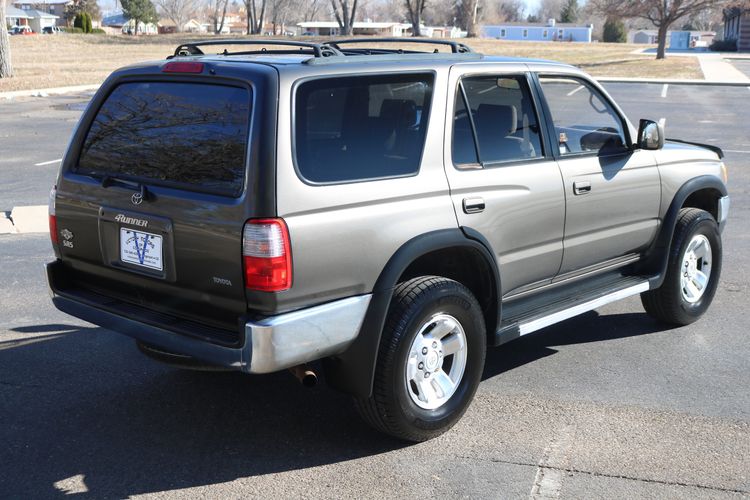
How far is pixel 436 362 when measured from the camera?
4.45 m

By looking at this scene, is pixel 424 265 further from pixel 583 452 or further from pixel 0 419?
pixel 0 419

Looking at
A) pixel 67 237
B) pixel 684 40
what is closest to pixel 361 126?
pixel 67 237

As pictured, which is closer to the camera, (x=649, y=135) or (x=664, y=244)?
(x=649, y=135)

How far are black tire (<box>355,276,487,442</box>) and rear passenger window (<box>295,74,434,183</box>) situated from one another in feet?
1.97

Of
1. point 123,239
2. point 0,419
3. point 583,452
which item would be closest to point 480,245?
point 583,452

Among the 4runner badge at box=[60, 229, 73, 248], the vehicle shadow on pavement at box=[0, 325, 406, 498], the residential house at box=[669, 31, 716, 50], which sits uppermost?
the residential house at box=[669, 31, 716, 50]

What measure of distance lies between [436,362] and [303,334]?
0.91 m

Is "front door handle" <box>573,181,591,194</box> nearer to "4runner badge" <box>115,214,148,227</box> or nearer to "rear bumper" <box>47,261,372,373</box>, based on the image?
"rear bumper" <box>47,261,372,373</box>

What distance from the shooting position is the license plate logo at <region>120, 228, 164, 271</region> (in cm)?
412

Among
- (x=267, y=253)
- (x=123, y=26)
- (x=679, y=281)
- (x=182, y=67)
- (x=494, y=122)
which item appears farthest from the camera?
(x=123, y=26)

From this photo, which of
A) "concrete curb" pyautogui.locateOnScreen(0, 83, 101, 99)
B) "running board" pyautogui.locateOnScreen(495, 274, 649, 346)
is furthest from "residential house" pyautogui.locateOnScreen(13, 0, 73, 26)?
"running board" pyautogui.locateOnScreen(495, 274, 649, 346)

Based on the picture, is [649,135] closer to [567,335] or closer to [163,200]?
[567,335]

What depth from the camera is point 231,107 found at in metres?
3.99

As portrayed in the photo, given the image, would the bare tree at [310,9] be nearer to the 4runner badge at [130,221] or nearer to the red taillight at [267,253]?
the 4runner badge at [130,221]
